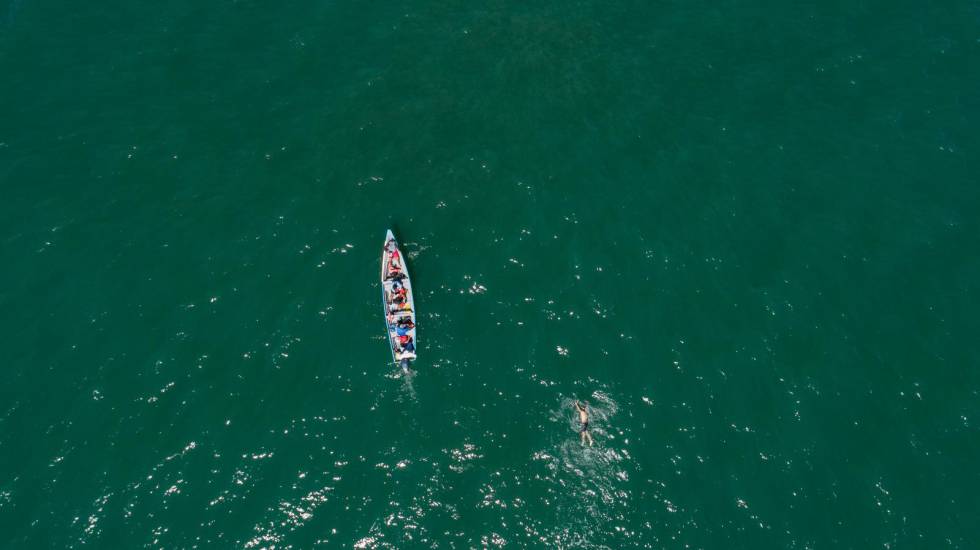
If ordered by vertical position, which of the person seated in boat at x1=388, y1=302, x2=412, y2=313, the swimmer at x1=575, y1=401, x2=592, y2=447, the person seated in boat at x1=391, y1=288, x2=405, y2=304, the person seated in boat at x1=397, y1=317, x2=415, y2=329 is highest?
the person seated in boat at x1=391, y1=288, x2=405, y2=304

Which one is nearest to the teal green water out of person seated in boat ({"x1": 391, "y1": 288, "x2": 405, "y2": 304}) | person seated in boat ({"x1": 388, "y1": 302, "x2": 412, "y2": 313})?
person seated in boat ({"x1": 388, "y1": 302, "x2": 412, "y2": 313})

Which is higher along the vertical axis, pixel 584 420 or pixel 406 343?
pixel 406 343

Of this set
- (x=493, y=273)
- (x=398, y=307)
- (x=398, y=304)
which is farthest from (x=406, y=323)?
(x=493, y=273)

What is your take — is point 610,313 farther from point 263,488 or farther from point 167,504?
point 167,504

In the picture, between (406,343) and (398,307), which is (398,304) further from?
(406,343)

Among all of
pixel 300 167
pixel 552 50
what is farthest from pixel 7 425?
pixel 552 50

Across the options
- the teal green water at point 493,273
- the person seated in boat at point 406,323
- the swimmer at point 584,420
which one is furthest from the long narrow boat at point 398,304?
the swimmer at point 584,420

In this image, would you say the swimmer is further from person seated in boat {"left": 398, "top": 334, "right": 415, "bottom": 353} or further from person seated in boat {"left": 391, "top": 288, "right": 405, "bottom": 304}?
person seated in boat {"left": 391, "top": 288, "right": 405, "bottom": 304}
